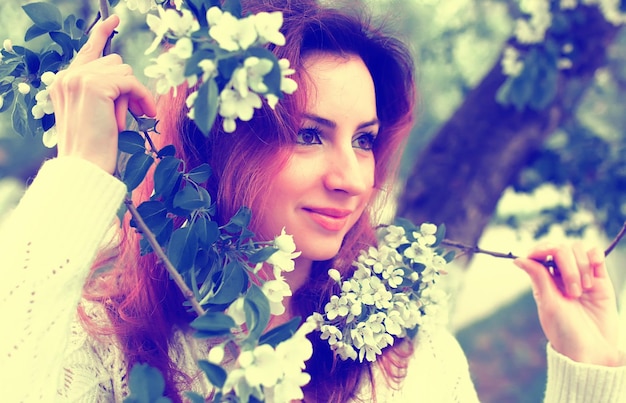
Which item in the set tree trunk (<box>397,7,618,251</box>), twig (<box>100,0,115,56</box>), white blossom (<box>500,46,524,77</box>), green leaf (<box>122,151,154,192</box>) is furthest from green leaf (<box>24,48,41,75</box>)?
white blossom (<box>500,46,524,77</box>)

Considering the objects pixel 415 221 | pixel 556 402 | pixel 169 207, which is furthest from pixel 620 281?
pixel 169 207

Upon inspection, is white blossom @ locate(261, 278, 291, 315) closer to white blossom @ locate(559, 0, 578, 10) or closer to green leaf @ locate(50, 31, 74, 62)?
green leaf @ locate(50, 31, 74, 62)

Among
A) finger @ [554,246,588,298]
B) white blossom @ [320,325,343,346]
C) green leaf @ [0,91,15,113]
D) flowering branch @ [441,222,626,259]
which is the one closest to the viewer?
green leaf @ [0,91,15,113]

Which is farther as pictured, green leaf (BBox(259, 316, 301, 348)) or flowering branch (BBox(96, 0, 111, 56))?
flowering branch (BBox(96, 0, 111, 56))

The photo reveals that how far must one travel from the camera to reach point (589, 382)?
1736 mm

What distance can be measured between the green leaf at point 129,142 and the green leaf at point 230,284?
25 centimetres

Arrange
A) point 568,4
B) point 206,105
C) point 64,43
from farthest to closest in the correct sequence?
1. point 568,4
2. point 64,43
3. point 206,105

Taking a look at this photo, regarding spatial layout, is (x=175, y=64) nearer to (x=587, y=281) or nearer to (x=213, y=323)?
(x=213, y=323)

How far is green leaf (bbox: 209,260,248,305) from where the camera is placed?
3.51 feet

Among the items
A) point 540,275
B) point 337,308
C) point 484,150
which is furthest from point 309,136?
point 484,150

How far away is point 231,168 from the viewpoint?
4.91 ft

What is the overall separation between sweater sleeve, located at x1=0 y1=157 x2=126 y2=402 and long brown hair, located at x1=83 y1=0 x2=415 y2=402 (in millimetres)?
388

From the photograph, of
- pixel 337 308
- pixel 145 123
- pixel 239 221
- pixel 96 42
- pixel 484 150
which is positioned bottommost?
pixel 337 308

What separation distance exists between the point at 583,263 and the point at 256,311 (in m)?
1.03
